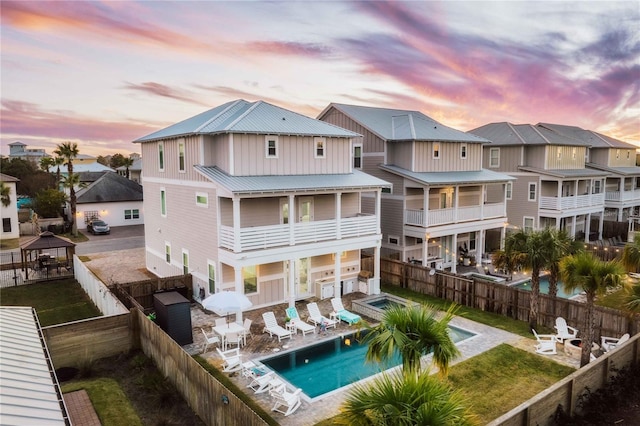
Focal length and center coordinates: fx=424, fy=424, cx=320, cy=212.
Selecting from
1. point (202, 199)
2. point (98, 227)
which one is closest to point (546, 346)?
point (202, 199)

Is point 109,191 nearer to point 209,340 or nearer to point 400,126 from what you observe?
point 400,126

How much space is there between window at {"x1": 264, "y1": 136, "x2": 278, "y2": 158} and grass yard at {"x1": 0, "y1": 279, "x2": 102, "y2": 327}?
10.5 metres

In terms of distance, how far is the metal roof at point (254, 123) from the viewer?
62.3 ft

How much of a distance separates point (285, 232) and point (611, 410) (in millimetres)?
12868

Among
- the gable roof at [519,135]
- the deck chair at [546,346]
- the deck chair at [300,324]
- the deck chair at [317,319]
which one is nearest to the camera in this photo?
the deck chair at [546,346]

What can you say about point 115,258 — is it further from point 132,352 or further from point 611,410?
point 611,410

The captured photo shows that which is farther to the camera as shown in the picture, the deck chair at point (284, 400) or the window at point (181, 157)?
the window at point (181, 157)

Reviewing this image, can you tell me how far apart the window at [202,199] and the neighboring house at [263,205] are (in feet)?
0.15

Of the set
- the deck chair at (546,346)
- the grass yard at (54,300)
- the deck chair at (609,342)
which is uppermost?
the deck chair at (609,342)

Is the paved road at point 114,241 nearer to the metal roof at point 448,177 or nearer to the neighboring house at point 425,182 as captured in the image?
the neighboring house at point 425,182

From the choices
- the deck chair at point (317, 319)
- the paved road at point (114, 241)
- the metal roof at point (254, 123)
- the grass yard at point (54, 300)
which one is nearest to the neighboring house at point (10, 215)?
the paved road at point (114, 241)

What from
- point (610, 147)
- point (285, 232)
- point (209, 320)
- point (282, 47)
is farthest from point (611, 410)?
point (610, 147)

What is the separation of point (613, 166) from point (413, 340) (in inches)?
1748

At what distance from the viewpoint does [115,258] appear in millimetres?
30500
